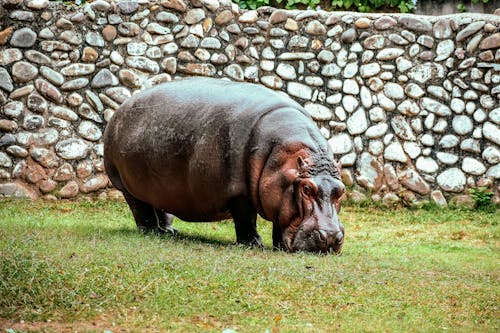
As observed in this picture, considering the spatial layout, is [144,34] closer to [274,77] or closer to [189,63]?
[189,63]

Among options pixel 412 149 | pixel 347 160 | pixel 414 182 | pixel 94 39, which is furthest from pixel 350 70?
pixel 94 39

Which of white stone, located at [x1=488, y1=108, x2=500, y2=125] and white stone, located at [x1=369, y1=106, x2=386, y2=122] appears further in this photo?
white stone, located at [x1=369, y1=106, x2=386, y2=122]

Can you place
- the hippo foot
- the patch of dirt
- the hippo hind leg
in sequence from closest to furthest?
1. the patch of dirt
2. the hippo foot
3. the hippo hind leg

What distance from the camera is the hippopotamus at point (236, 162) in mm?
6695

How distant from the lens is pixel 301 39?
11.0m

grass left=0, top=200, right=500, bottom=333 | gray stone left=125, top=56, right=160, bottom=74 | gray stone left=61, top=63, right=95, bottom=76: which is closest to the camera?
grass left=0, top=200, right=500, bottom=333

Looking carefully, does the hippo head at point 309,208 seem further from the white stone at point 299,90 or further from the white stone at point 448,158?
the white stone at point 448,158

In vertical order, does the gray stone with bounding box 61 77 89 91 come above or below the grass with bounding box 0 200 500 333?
above

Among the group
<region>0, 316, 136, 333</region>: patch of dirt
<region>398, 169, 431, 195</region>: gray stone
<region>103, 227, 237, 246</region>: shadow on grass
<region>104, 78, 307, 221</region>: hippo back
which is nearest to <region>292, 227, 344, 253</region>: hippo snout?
<region>104, 78, 307, 221</region>: hippo back

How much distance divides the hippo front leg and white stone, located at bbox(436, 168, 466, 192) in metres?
4.39

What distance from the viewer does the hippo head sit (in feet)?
21.6

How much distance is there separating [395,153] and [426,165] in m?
0.43

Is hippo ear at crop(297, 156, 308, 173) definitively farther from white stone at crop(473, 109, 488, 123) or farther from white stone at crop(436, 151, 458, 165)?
white stone at crop(473, 109, 488, 123)

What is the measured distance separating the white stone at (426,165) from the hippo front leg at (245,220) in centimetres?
431
